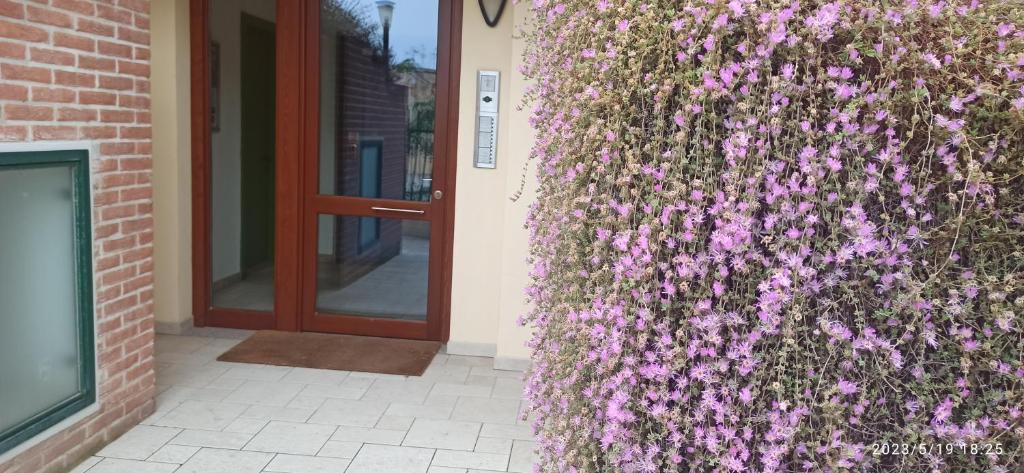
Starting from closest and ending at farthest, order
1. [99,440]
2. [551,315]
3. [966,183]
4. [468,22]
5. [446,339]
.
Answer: [966,183] < [551,315] < [99,440] < [468,22] < [446,339]

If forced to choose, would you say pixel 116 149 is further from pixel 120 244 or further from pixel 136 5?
pixel 136 5

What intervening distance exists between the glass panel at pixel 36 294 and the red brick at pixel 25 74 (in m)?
0.32

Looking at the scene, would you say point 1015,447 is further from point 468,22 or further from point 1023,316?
point 468,22

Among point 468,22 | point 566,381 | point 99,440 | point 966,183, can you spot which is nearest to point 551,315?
point 566,381

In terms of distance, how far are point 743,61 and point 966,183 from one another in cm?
50

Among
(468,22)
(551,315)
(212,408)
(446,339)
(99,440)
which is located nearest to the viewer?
(551,315)

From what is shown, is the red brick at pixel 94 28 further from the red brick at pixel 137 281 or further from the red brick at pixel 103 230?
the red brick at pixel 137 281

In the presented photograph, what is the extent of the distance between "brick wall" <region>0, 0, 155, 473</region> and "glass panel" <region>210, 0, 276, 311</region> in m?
1.50

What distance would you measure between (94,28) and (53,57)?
0.84ft

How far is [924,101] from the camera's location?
150cm

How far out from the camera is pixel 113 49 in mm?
2992

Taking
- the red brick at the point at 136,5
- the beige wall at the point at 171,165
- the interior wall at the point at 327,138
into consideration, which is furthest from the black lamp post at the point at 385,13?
the red brick at the point at 136,5

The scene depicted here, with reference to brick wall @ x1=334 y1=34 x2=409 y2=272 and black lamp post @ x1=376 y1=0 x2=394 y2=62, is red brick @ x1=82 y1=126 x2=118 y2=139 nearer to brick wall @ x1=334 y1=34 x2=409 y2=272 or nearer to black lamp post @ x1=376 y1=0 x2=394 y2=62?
brick wall @ x1=334 y1=34 x2=409 y2=272
